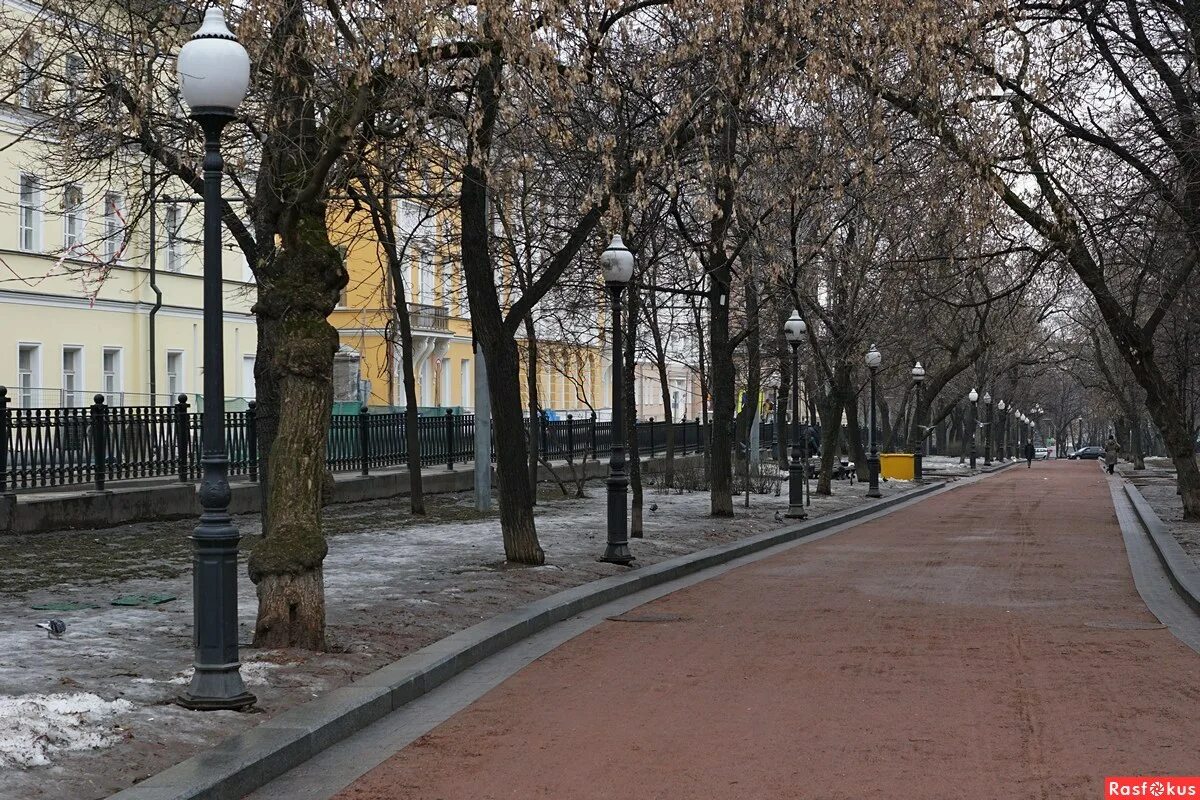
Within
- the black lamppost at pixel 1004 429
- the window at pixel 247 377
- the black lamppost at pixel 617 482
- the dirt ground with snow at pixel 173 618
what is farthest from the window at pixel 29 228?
the black lamppost at pixel 1004 429

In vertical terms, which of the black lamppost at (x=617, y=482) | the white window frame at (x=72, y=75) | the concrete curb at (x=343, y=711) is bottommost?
the concrete curb at (x=343, y=711)

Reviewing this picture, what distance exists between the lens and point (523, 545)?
15.7m

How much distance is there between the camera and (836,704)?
859cm

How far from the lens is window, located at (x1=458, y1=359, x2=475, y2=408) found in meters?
64.4

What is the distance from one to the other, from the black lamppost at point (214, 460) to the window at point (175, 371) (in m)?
38.4

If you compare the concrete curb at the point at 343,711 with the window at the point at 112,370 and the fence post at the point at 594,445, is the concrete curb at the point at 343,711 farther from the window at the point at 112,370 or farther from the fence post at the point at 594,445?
the window at the point at 112,370

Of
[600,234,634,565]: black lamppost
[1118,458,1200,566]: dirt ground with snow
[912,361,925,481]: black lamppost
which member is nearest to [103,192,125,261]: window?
[600,234,634,565]: black lamppost

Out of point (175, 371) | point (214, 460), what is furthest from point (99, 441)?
point (175, 371)

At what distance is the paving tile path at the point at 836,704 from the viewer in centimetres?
682

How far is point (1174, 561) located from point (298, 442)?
1137cm

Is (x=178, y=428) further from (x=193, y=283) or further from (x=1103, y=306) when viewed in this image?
(x=193, y=283)

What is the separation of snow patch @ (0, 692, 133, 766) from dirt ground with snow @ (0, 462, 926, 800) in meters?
0.01

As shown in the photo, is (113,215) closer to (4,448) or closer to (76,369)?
(76,369)

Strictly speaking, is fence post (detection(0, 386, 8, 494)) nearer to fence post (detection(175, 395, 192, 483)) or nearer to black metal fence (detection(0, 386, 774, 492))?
black metal fence (detection(0, 386, 774, 492))
